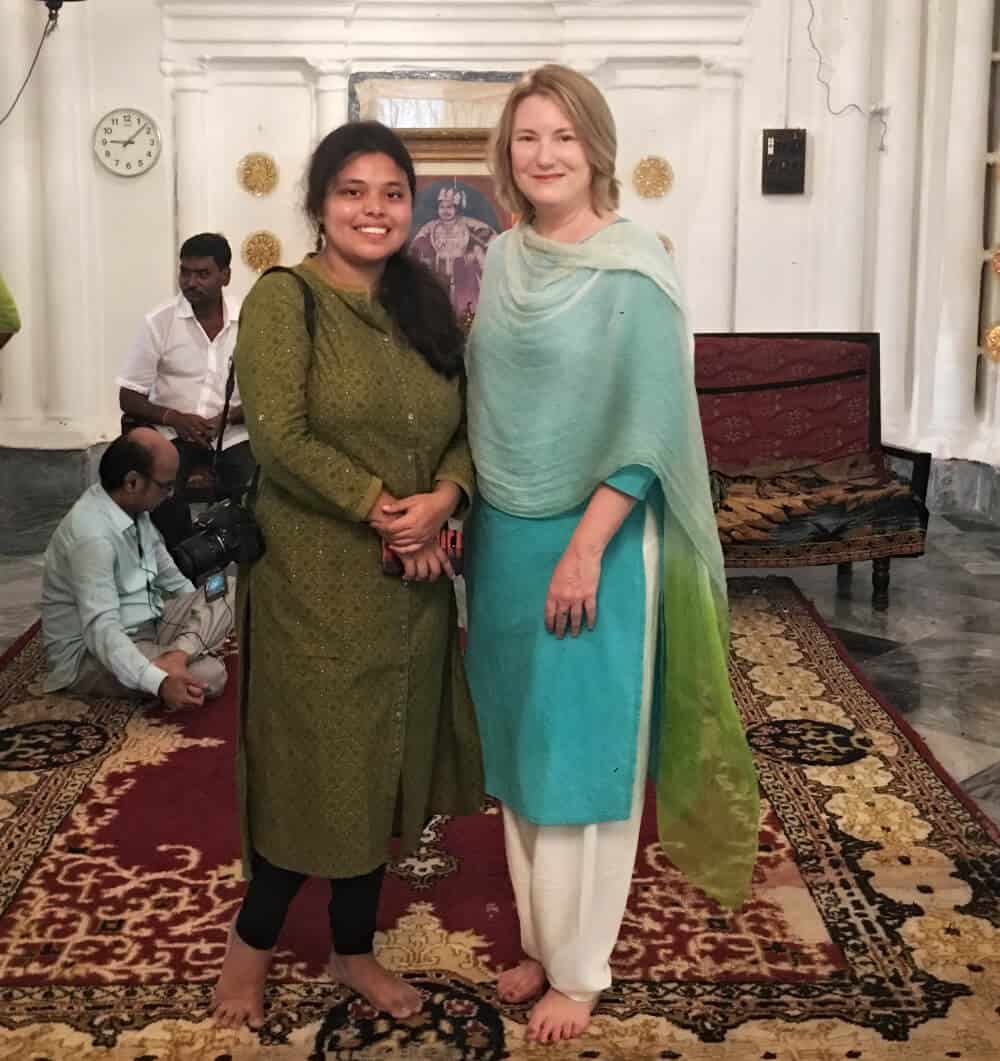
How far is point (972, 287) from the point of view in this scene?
747 cm

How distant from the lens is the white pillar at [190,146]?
7688 millimetres

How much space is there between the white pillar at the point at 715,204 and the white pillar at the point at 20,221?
3711mm

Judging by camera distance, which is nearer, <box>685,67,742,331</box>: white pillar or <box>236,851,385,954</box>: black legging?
<box>236,851,385,954</box>: black legging

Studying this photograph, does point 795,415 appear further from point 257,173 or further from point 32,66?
point 32,66

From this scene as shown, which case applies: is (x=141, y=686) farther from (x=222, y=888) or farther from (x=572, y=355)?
(x=572, y=355)

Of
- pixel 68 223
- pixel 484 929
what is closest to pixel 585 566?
pixel 484 929

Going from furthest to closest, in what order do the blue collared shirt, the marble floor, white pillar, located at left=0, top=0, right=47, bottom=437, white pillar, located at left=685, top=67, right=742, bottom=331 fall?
white pillar, located at left=685, top=67, right=742, bottom=331, white pillar, located at left=0, top=0, right=47, bottom=437, the blue collared shirt, the marble floor

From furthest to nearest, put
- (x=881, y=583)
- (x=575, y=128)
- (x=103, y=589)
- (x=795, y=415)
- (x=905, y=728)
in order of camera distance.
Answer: (x=795, y=415) < (x=881, y=583) < (x=103, y=589) < (x=905, y=728) < (x=575, y=128)

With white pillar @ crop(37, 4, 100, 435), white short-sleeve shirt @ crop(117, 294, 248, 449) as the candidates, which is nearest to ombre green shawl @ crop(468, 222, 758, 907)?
white short-sleeve shirt @ crop(117, 294, 248, 449)

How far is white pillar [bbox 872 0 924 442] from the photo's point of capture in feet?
24.7

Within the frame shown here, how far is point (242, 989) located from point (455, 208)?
5.95 m

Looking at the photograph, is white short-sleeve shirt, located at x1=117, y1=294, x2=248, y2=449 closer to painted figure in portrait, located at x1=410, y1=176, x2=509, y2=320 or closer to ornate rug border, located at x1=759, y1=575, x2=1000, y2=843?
painted figure in portrait, located at x1=410, y1=176, x2=509, y2=320

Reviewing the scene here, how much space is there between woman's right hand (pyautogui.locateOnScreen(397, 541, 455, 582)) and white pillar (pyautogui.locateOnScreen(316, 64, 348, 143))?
5974 millimetres

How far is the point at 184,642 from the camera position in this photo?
4.33 metres
